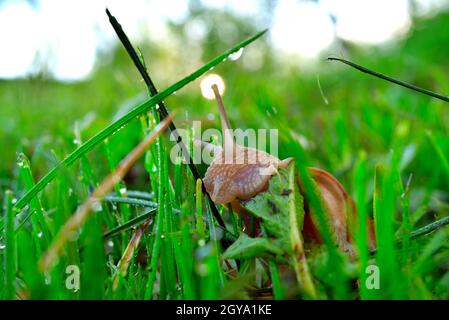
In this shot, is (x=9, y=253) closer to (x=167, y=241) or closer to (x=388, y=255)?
(x=167, y=241)

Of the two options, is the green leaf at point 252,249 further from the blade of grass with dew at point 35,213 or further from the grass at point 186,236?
the blade of grass with dew at point 35,213

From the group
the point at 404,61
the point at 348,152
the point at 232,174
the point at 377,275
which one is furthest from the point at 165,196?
the point at 404,61

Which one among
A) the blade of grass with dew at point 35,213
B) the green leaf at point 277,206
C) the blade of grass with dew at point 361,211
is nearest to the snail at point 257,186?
the green leaf at point 277,206

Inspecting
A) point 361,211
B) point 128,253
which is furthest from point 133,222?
point 361,211

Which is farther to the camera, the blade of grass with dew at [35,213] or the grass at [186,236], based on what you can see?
the blade of grass with dew at [35,213]

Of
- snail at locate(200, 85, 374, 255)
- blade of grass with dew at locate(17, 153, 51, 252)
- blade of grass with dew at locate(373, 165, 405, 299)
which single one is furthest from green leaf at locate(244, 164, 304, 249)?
blade of grass with dew at locate(17, 153, 51, 252)

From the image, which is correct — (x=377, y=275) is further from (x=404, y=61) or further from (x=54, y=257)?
(x=404, y=61)

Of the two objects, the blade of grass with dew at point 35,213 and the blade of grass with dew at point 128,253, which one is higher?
the blade of grass with dew at point 35,213

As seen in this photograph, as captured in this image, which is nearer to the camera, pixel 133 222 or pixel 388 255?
pixel 388 255
